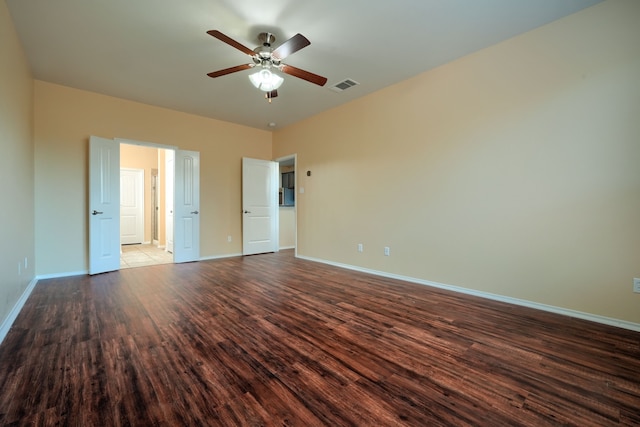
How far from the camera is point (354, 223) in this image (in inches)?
181

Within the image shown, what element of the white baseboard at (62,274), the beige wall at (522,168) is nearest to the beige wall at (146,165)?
the white baseboard at (62,274)

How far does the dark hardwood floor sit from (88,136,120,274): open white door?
4.29 feet

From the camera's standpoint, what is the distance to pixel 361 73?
364cm

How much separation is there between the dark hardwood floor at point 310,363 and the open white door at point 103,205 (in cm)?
131

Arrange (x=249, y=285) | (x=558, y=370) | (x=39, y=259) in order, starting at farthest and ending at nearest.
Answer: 1. (x=39, y=259)
2. (x=249, y=285)
3. (x=558, y=370)

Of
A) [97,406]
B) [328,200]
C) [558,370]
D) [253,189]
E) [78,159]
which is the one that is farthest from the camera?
[253,189]

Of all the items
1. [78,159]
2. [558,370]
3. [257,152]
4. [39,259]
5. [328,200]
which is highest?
[257,152]

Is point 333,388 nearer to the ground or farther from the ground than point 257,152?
nearer to the ground

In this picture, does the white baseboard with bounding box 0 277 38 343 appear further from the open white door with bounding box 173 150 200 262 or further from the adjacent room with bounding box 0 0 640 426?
the open white door with bounding box 173 150 200 262

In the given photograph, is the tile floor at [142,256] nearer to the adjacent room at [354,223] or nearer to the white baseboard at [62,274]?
the adjacent room at [354,223]

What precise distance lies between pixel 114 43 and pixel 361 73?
2848 millimetres

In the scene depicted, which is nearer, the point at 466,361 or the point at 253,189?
the point at 466,361

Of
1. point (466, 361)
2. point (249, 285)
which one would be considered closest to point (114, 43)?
point (249, 285)

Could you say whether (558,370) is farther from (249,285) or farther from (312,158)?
(312,158)
